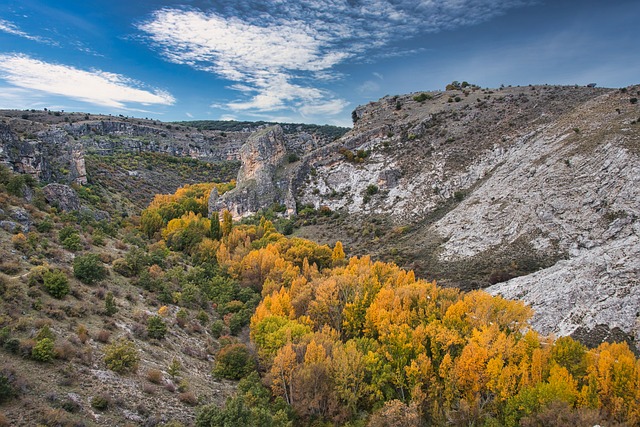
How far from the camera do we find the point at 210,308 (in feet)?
139

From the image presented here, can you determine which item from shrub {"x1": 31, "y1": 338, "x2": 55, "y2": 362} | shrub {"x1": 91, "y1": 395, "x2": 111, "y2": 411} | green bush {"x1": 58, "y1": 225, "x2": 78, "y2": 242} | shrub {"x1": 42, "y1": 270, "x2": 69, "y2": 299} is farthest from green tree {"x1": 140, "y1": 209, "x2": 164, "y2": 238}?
shrub {"x1": 91, "y1": 395, "x2": 111, "y2": 411}

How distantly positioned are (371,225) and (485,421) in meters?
41.3

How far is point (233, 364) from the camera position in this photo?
30.2m

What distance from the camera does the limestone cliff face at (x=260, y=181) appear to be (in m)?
81.6

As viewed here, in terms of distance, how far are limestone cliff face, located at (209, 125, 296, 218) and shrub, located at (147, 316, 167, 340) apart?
47.7 meters

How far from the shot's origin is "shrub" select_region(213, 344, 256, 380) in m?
29.7

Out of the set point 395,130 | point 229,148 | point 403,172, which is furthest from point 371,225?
point 229,148

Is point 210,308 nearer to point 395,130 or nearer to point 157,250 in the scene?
point 157,250

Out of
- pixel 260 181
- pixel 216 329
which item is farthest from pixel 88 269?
pixel 260 181

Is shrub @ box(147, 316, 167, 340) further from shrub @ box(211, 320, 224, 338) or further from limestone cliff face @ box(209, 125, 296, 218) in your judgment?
limestone cliff face @ box(209, 125, 296, 218)

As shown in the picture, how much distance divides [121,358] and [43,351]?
14.4 feet

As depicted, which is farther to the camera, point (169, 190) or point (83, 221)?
point (169, 190)

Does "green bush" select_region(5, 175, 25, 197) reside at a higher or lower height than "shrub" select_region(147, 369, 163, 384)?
higher

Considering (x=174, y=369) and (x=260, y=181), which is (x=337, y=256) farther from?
(x=260, y=181)
